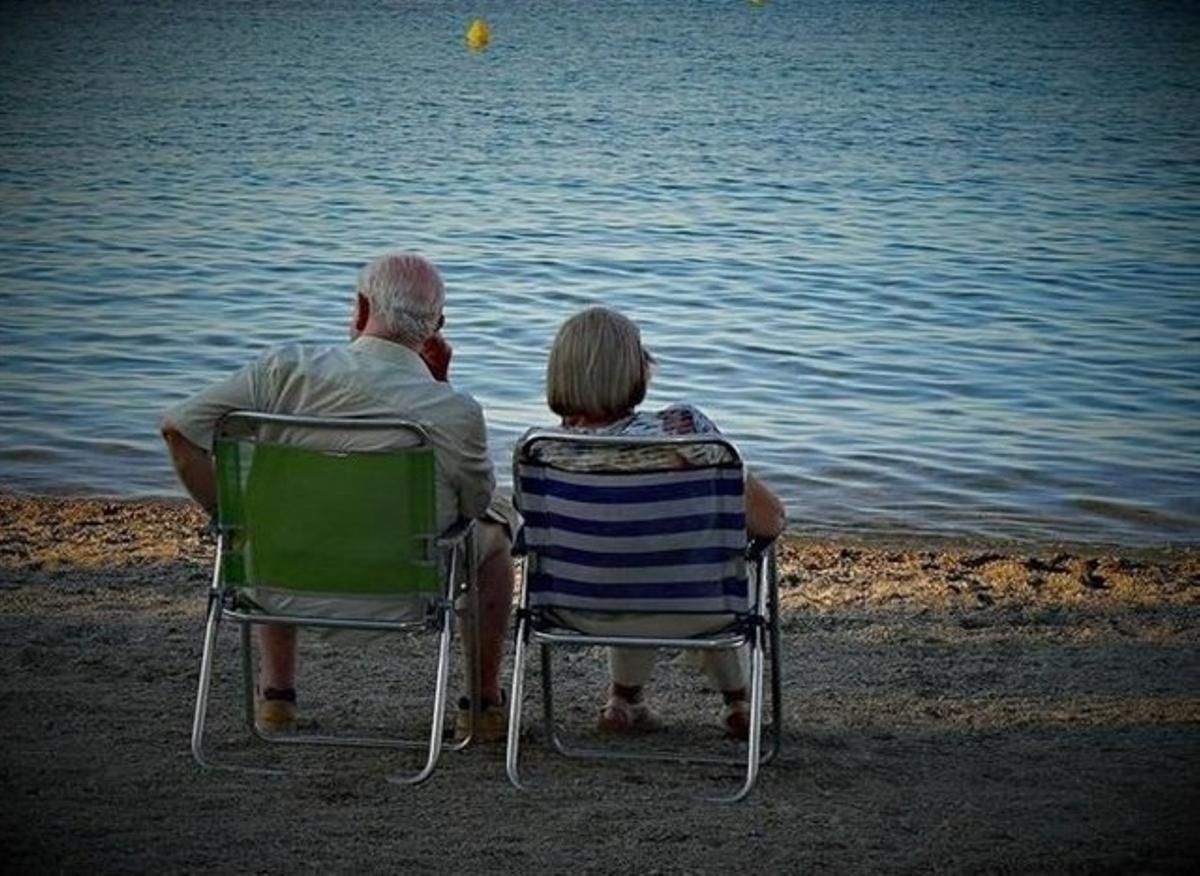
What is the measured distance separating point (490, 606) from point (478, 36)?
56.4m

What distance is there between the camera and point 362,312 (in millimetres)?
5438

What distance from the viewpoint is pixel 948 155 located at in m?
32.7

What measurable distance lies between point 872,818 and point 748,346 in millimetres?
10393

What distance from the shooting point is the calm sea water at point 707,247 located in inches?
454

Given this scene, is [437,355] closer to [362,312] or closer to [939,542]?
[362,312]

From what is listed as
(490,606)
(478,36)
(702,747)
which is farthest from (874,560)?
(478,36)

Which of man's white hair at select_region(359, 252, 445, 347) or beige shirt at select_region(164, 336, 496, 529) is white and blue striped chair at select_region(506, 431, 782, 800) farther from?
man's white hair at select_region(359, 252, 445, 347)

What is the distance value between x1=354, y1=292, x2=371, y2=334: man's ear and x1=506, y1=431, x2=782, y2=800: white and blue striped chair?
2.01 feet

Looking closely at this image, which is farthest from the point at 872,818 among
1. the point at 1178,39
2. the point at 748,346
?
the point at 1178,39

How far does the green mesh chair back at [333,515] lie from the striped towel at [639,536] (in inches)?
10.2

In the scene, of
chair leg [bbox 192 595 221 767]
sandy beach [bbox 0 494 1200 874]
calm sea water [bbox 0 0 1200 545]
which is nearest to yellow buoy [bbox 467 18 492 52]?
calm sea water [bbox 0 0 1200 545]

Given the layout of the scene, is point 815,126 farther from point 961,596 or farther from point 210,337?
point 961,596

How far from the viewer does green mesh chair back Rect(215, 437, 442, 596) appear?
5.13m

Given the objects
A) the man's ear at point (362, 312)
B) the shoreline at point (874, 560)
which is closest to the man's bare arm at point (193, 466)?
the man's ear at point (362, 312)
